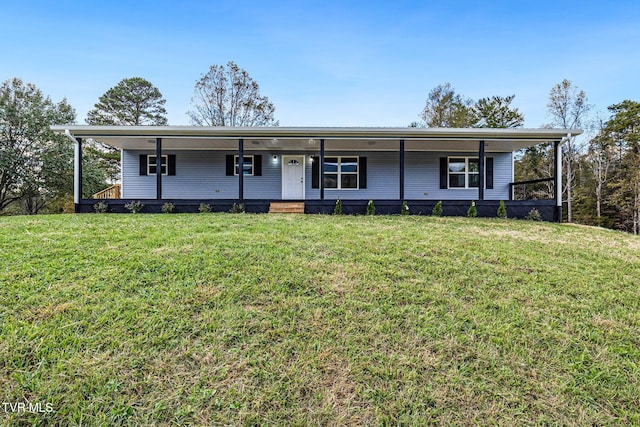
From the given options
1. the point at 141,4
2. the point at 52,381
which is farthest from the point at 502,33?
the point at 52,381

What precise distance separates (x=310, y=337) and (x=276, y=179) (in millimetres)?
9600

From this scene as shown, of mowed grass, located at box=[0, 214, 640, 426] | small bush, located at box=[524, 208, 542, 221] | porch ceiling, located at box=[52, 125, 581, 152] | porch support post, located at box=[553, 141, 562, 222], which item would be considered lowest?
mowed grass, located at box=[0, 214, 640, 426]

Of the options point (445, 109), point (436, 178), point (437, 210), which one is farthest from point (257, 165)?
point (445, 109)

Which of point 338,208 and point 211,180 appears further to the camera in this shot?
point 211,180

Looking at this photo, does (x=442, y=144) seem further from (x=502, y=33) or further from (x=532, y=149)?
(x=532, y=149)

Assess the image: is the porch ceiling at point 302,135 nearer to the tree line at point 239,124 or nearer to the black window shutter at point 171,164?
the black window shutter at point 171,164

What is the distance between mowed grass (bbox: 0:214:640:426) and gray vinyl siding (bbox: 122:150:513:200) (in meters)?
7.44

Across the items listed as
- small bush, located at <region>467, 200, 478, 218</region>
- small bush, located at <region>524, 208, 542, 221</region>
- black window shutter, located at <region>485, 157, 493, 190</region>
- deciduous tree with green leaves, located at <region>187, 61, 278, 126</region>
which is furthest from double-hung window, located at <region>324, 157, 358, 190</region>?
deciduous tree with green leaves, located at <region>187, 61, 278, 126</region>

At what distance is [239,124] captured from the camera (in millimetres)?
19547

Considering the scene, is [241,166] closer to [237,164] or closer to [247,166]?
[247,166]

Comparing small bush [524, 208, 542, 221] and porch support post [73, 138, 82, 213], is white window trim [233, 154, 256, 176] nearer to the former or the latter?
porch support post [73, 138, 82, 213]

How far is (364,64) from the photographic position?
52.2 feet

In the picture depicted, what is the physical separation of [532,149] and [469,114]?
4.92m

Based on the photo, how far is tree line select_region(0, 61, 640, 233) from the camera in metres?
15.0
